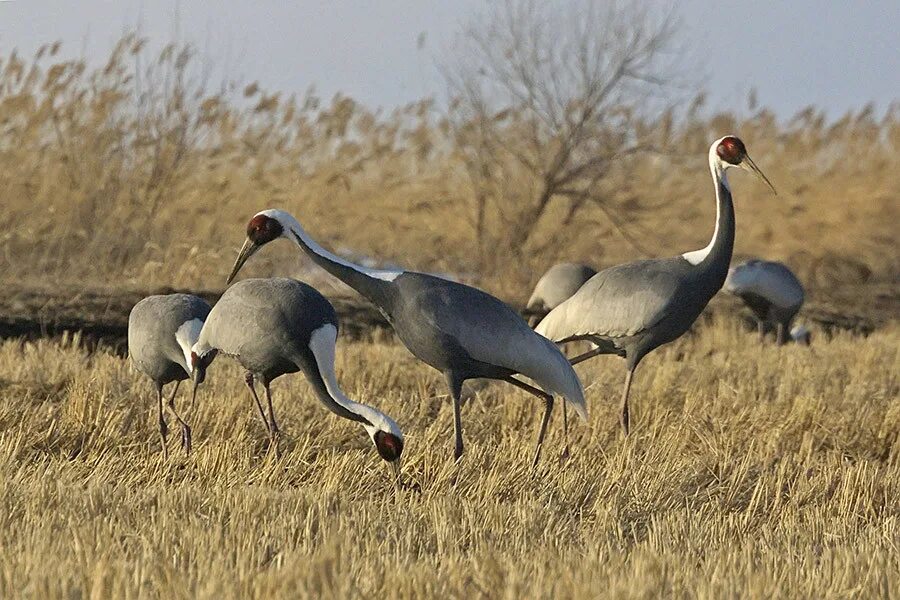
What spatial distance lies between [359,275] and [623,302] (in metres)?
1.74

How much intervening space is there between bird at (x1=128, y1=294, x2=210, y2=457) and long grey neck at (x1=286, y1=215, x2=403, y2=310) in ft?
3.31

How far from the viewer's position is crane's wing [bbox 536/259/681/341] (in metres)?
6.92

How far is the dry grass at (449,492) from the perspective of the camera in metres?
3.71

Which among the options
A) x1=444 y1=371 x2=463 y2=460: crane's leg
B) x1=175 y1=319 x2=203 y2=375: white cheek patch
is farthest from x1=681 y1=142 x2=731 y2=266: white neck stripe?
x1=175 y1=319 x2=203 y2=375: white cheek patch

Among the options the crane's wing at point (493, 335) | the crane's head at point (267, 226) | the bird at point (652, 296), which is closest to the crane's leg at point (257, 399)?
the crane's head at point (267, 226)

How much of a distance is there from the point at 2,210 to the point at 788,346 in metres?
6.41

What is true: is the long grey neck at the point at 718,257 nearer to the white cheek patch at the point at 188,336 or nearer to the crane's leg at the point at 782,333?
the white cheek patch at the point at 188,336

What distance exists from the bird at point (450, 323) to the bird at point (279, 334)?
239 millimetres

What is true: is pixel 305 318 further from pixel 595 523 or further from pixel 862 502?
pixel 862 502

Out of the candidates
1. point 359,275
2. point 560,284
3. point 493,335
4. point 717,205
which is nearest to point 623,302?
point 717,205

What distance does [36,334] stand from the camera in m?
10.1

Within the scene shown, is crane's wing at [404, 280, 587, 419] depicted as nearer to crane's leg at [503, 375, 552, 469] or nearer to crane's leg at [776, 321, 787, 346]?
crane's leg at [503, 375, 552, 469]

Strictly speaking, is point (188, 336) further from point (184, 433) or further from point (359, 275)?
point (359, 275)

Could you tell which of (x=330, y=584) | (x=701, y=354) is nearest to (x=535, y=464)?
(x=330, y=584)
